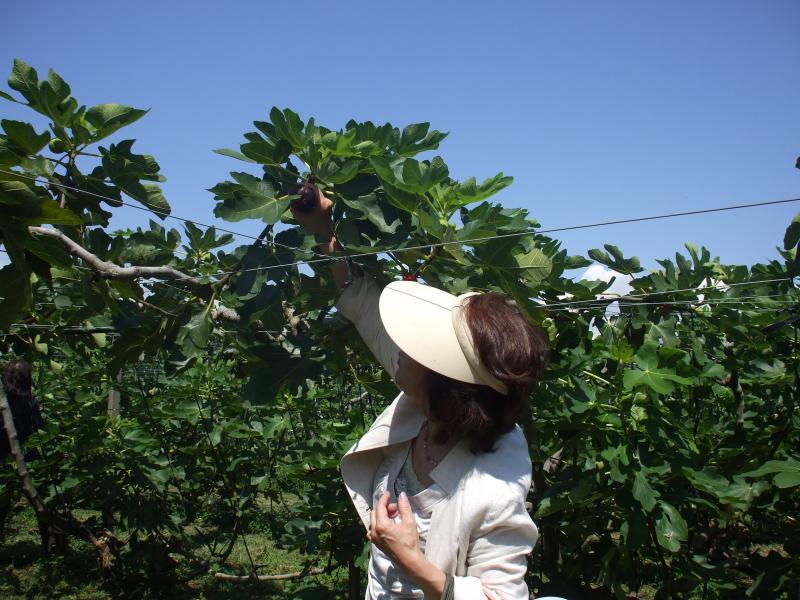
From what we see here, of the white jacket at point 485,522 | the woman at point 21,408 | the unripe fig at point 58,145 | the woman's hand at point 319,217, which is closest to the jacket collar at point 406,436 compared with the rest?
the white jacket at point 485,522

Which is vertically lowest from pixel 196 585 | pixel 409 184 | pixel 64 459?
pixel 196 585

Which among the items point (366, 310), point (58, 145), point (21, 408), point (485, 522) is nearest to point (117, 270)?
point (58, 145)

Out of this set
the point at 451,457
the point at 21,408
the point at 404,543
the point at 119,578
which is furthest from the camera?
the point at 21,408

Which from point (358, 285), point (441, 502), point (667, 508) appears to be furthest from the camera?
point (667, 508)

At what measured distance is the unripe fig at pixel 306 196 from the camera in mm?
1774

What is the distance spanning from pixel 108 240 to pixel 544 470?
186 cm

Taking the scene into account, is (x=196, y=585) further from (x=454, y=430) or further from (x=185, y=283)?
(x=454, y=430)

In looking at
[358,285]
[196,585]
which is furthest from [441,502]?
[196,585]

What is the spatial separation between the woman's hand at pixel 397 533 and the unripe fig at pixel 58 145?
132cm

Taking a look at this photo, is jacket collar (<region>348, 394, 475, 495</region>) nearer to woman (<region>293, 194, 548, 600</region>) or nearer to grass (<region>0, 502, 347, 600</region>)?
woman (<region>293, 194, 548, 600</region>)

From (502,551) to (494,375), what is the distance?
1.07ft

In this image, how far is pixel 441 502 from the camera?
4.37 ft

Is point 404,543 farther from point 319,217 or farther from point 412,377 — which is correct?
point 319,217

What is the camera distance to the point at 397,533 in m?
1.27
